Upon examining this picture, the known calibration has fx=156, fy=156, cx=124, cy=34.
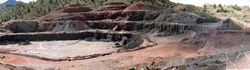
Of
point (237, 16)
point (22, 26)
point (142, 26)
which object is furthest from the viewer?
point (22, 26)

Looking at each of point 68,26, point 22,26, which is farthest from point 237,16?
point 22,26

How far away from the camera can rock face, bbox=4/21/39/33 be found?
41206 millimetres

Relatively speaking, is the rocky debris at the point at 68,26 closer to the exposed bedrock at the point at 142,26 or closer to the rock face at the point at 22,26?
the exposed bedrock at the point at 142,26

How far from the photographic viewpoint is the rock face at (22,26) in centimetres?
4121

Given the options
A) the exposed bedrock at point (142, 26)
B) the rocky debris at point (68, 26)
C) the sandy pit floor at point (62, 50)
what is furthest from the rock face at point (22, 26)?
the exposed bedrock at point (142, 26)

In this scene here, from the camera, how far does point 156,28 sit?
34.1 m

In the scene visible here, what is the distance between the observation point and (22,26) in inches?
1646

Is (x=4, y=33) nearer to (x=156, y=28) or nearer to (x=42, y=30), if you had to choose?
(x=42, y=30)

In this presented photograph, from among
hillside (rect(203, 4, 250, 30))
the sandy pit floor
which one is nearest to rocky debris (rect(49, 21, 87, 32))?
the sandy pit floor

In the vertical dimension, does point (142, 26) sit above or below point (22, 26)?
below

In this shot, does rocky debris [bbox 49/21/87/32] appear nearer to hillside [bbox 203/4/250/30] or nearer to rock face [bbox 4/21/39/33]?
rock face [bbox 4/21/39/33]

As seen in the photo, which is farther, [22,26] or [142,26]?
[22,26]

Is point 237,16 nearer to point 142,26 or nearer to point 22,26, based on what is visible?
point 142,26

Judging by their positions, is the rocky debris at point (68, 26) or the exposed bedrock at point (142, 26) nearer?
the exposed bedrock at point (142, 26)
